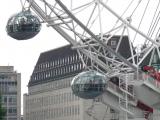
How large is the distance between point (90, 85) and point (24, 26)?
1619cm

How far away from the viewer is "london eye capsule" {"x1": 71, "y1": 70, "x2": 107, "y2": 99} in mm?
99062

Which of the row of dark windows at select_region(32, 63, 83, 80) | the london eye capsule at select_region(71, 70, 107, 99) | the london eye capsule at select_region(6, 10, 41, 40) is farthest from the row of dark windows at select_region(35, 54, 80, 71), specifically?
the london eye capsule at select_region(6, 10, 41, 40)

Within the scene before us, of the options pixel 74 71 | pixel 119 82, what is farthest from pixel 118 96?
pixel 74 71

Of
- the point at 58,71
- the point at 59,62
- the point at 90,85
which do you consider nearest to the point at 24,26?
the point at 90,85

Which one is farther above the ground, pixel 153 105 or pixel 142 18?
pixel 142 18

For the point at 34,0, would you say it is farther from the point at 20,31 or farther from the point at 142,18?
the point at 142,18

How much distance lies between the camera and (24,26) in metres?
84.8

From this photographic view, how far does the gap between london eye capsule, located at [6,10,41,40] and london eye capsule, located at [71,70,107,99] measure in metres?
14.8

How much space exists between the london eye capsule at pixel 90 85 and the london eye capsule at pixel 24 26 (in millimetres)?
14765

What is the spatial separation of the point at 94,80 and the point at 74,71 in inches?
2656

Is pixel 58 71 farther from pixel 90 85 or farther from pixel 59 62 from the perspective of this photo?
pixel 90 85

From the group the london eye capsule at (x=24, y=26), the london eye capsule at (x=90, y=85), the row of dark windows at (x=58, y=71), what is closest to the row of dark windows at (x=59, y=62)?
the row of dark windows at (x=58, y=71)

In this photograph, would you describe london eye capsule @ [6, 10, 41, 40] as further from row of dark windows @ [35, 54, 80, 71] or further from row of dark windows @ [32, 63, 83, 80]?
row of dark windows @ [35, 54, 80, 71]

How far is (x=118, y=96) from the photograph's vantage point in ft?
366
